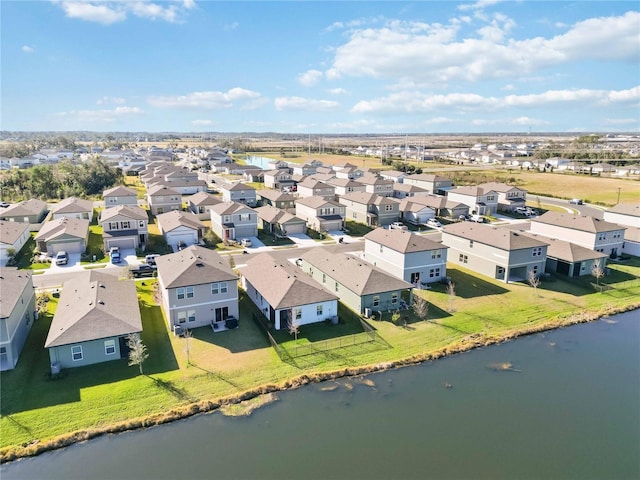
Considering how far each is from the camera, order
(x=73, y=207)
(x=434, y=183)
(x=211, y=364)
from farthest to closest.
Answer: (x=434, y=183) < (x=73, y=207) < (x=211, y=364)

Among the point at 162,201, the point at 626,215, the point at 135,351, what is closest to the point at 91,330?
the point at 135,351

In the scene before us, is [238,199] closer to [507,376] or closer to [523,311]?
[523,311]

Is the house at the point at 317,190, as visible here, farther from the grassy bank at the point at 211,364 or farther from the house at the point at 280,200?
the grassy bank at the point at 211,364

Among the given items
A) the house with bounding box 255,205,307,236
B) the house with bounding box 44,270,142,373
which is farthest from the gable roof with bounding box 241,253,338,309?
the house with bounding box 255,205,307,236

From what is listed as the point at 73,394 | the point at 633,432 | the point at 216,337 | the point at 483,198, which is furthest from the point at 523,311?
the point at 483,198

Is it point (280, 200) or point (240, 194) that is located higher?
point (240, 194)

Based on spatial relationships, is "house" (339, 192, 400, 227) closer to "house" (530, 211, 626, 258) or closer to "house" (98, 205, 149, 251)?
"house" (530, 211, 626, 258)

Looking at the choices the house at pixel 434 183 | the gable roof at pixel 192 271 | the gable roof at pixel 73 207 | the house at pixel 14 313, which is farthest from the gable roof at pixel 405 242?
the house at pixel 434 183

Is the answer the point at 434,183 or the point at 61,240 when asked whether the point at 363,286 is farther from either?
the point at 434,183
